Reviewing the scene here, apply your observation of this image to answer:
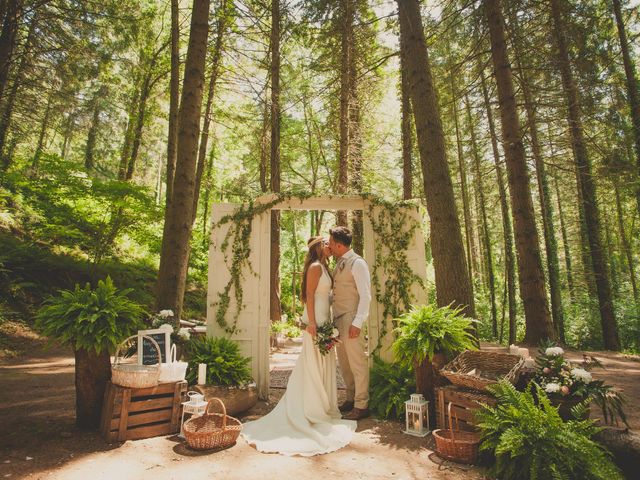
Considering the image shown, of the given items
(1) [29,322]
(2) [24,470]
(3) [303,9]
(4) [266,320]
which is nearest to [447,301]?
(4) [266,320]

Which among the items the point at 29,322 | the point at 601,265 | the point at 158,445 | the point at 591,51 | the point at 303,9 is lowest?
the point at 158,445

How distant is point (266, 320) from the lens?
5.38 m

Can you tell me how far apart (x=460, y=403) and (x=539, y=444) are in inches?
38.6

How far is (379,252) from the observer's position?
552 cm

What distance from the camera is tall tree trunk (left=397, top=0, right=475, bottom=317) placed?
4.74 metres

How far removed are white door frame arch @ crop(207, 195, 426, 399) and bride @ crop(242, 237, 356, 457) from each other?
973mm

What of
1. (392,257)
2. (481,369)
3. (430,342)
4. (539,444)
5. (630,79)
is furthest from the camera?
(630,79)

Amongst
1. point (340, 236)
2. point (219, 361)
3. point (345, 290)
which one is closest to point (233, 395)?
point (219, 361)

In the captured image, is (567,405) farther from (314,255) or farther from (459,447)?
(314,255)

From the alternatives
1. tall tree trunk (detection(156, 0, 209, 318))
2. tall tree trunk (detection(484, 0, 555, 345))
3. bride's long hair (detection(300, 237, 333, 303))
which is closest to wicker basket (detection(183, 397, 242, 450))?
bride's long hair (detection(300, 237, 333, 303))

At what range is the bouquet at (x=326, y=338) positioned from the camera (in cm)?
432

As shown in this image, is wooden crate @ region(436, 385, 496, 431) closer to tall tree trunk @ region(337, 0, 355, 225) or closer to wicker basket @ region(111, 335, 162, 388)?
wicker basket @ region(111, 335, 162, 388)

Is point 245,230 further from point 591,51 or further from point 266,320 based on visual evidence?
point 591,51

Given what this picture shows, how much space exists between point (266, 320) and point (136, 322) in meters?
1.88
